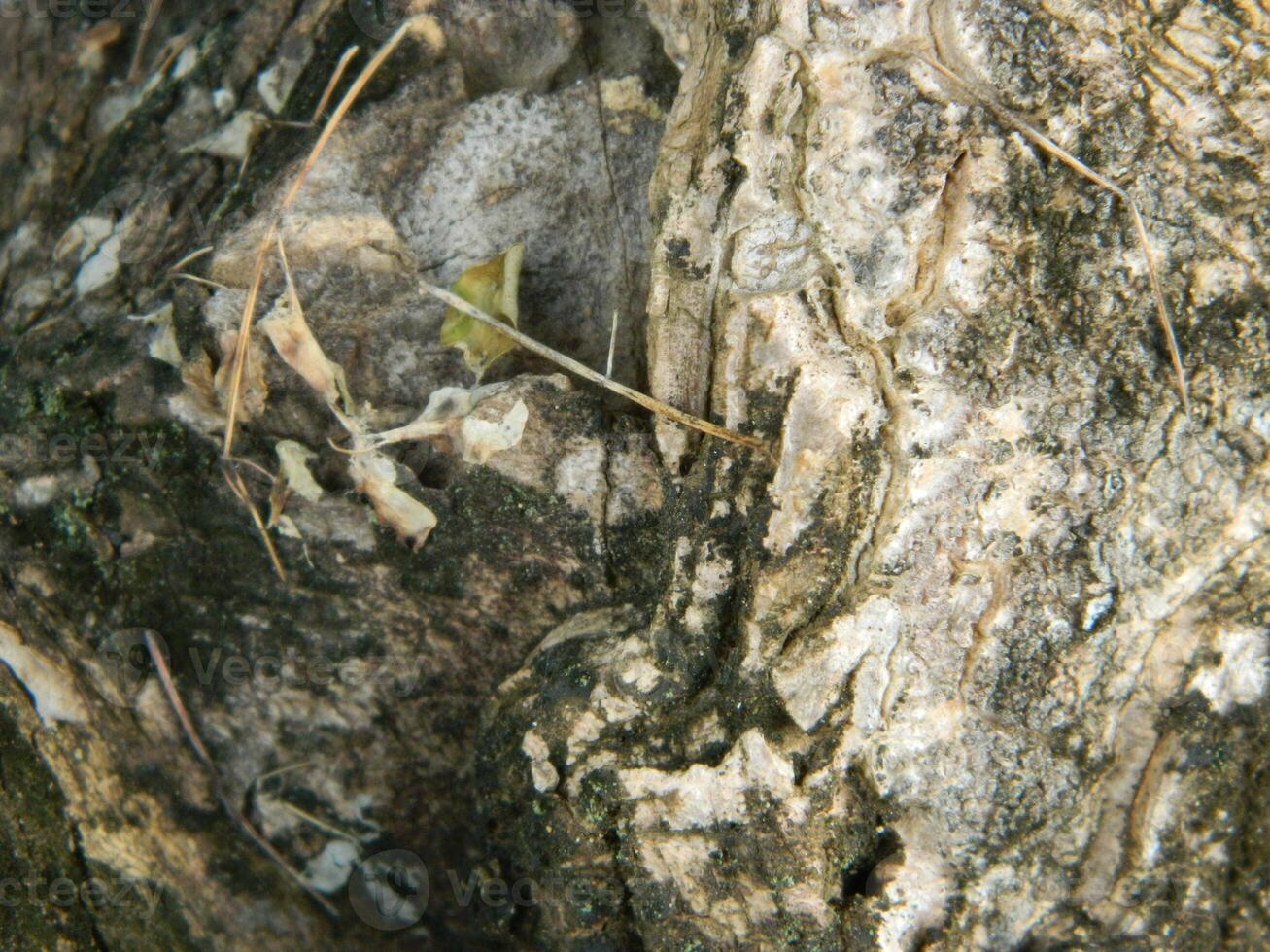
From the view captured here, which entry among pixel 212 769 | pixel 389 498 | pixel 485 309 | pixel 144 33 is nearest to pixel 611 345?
pixel 485 309

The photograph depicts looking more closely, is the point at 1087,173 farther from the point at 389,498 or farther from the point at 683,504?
the point at 389,498

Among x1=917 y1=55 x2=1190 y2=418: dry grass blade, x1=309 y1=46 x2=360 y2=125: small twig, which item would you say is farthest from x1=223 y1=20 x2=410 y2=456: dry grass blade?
x1=917 y1=55 x2=1190 y2=418: dry grass blade

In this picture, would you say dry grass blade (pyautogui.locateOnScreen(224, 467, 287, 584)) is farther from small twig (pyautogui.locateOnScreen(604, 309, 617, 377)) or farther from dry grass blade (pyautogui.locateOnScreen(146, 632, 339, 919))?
small twig (pyautogui.locateOnScreen(604, 309, 617, 377))

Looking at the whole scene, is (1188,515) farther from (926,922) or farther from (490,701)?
(490,701)

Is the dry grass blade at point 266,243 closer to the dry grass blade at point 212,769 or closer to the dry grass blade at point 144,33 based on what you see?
the dry grass blade at point 212,769

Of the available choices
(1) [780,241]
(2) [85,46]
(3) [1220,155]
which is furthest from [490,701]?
(2) [85,46]

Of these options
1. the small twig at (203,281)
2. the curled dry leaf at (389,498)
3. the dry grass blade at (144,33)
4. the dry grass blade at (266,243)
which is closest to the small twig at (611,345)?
the curled dry leaf at (389,498)

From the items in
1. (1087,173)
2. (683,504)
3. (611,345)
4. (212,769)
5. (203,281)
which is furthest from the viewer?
(212,769)
